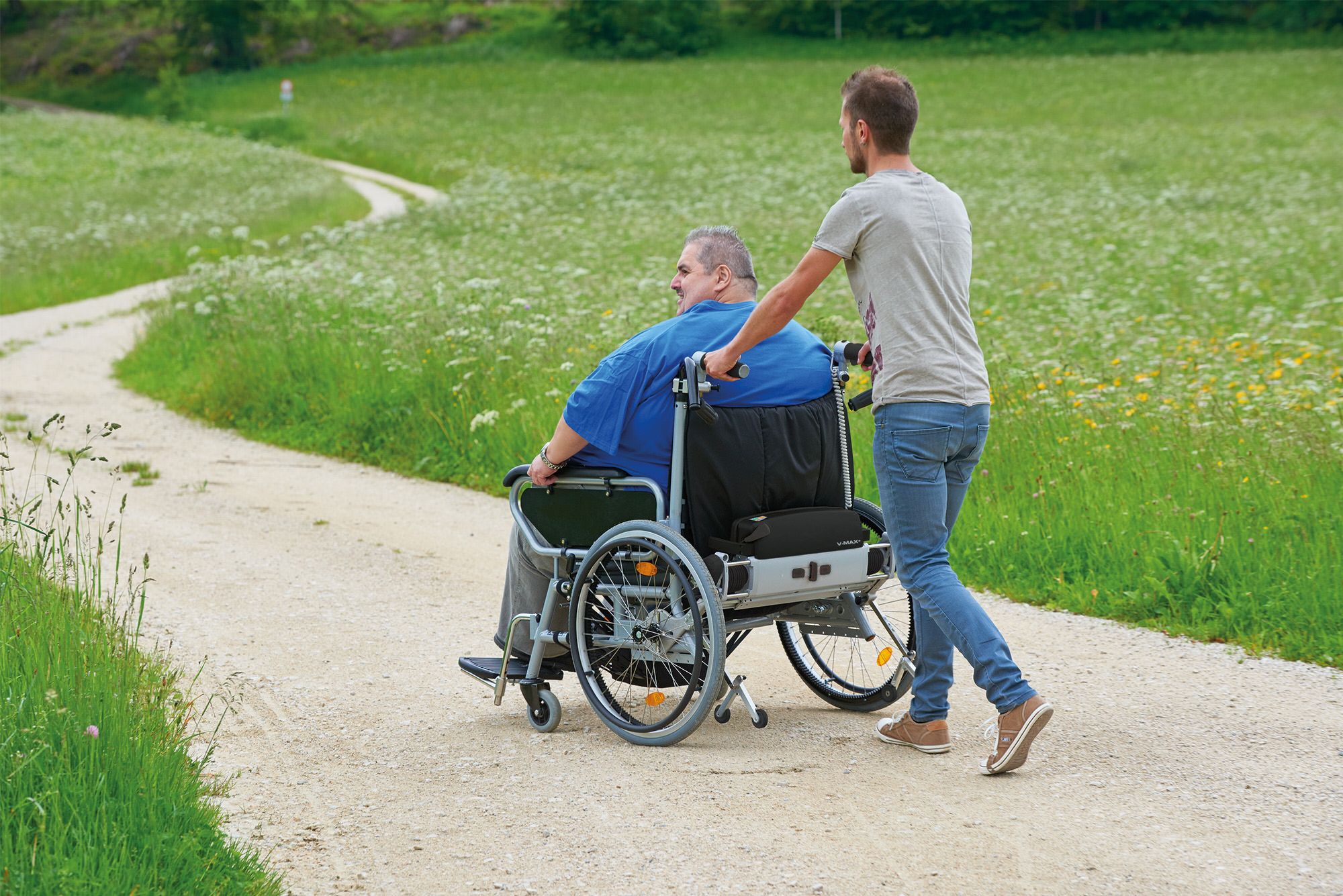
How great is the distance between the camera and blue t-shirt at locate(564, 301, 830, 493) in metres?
4.51

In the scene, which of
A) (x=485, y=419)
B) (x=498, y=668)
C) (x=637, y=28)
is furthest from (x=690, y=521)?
(x=637, y=28)

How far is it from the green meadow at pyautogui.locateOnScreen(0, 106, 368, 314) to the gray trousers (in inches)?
410

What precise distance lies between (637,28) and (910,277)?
7635cm

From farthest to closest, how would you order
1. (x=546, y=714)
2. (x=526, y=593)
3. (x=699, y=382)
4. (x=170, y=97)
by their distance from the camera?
1. (x=170, y=97)
2. (x=526, y=593)
3. (x=546, y=714)
4. (x=699, y=382)

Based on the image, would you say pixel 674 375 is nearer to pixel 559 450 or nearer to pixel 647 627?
pixel 559 450

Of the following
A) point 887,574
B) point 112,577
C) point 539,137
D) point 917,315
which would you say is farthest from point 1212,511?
point 539,137

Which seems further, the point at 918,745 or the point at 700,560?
the point at 918,745

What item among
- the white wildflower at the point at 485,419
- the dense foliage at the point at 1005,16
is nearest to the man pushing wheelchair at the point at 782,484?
the white wildflower at the point at 485,419

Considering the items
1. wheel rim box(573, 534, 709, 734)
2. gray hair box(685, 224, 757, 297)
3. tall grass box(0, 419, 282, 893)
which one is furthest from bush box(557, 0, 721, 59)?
tall grass box(0, 419, 282, 893)

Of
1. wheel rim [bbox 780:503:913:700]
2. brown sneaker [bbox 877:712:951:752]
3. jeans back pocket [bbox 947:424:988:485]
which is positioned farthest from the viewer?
wheel rim [bbox 780:503:913:700]

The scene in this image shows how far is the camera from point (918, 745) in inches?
176

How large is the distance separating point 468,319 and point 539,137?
1223 inches

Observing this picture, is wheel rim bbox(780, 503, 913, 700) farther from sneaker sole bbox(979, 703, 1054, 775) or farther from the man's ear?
the man's ear

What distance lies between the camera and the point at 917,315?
4.07 metres
